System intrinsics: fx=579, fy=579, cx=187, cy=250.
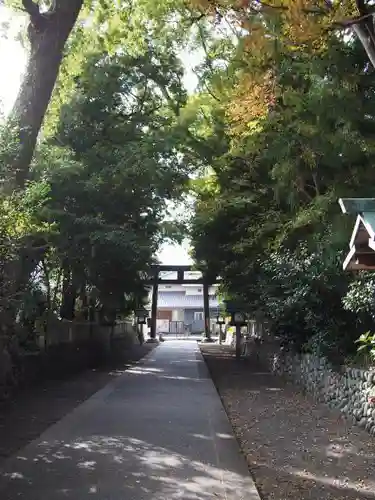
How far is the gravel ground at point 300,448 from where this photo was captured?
19.3ft

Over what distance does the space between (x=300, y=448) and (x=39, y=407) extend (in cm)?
529

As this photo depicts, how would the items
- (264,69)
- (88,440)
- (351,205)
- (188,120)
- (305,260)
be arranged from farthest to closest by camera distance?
(188,120)
(305,260)
(264,69)
(88,440)
(351,205)

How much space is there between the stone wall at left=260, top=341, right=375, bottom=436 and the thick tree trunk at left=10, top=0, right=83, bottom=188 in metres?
7.45

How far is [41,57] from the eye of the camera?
12266 millimetres

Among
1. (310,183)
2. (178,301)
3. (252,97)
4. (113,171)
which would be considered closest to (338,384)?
(310,183)

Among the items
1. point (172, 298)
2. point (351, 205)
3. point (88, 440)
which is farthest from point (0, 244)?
point (172, 298)

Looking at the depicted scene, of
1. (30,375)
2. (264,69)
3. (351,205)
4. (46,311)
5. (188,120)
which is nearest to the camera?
(351,205)

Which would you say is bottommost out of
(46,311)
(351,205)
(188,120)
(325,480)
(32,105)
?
(325,480)

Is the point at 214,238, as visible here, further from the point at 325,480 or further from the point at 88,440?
the point at 325,480

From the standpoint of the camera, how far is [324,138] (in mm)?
10945

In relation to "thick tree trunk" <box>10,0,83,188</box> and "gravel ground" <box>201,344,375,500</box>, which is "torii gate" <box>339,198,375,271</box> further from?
"thick tree trunk" <box>10,0,83,188</box>

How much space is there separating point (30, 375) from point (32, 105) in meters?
6.27

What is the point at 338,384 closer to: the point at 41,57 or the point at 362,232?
the point at 362,232

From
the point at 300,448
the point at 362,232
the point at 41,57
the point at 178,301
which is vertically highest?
the point at 41,57
